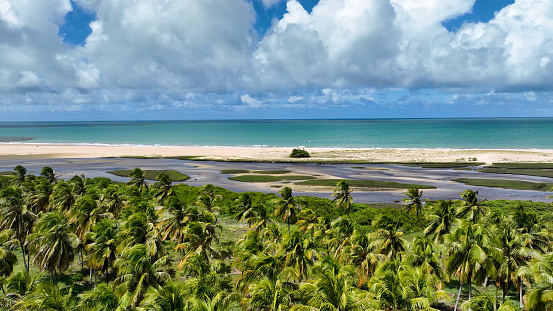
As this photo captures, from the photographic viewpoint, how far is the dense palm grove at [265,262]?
768 inches

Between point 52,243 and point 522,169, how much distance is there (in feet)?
382

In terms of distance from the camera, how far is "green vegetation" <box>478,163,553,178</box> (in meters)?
93.7

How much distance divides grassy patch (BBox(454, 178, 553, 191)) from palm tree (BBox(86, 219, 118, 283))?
80.7m

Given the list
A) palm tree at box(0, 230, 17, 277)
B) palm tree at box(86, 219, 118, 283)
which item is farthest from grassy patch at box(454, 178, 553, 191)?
palm tree at box(0, 230, 17, 277)

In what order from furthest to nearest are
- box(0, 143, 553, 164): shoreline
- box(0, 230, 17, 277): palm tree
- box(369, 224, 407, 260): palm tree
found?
box(0, 143, 553, 164): shoreline, box(369, 224, 407, 260): palm tree, box(0, 230, 17, 277): palm tree

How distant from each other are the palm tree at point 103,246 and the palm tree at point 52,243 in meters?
1.64

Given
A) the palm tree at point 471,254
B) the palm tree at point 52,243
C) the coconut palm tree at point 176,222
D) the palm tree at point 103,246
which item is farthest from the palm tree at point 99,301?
the palm tree at point 471,254

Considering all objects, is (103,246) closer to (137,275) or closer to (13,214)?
(137,275)

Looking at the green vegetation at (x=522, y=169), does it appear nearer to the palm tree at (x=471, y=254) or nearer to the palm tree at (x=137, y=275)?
the palm tree at (x=471, y=254)

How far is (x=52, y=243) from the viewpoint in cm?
2820

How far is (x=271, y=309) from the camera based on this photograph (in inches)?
787

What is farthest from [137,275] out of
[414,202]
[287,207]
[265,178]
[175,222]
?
[265,178]

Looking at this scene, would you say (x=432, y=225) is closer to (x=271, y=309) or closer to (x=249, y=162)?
(x=271, y=309)

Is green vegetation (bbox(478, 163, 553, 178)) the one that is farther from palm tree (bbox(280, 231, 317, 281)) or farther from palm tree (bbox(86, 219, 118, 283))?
palm tree (bbox(86, 219, 118, 283))
